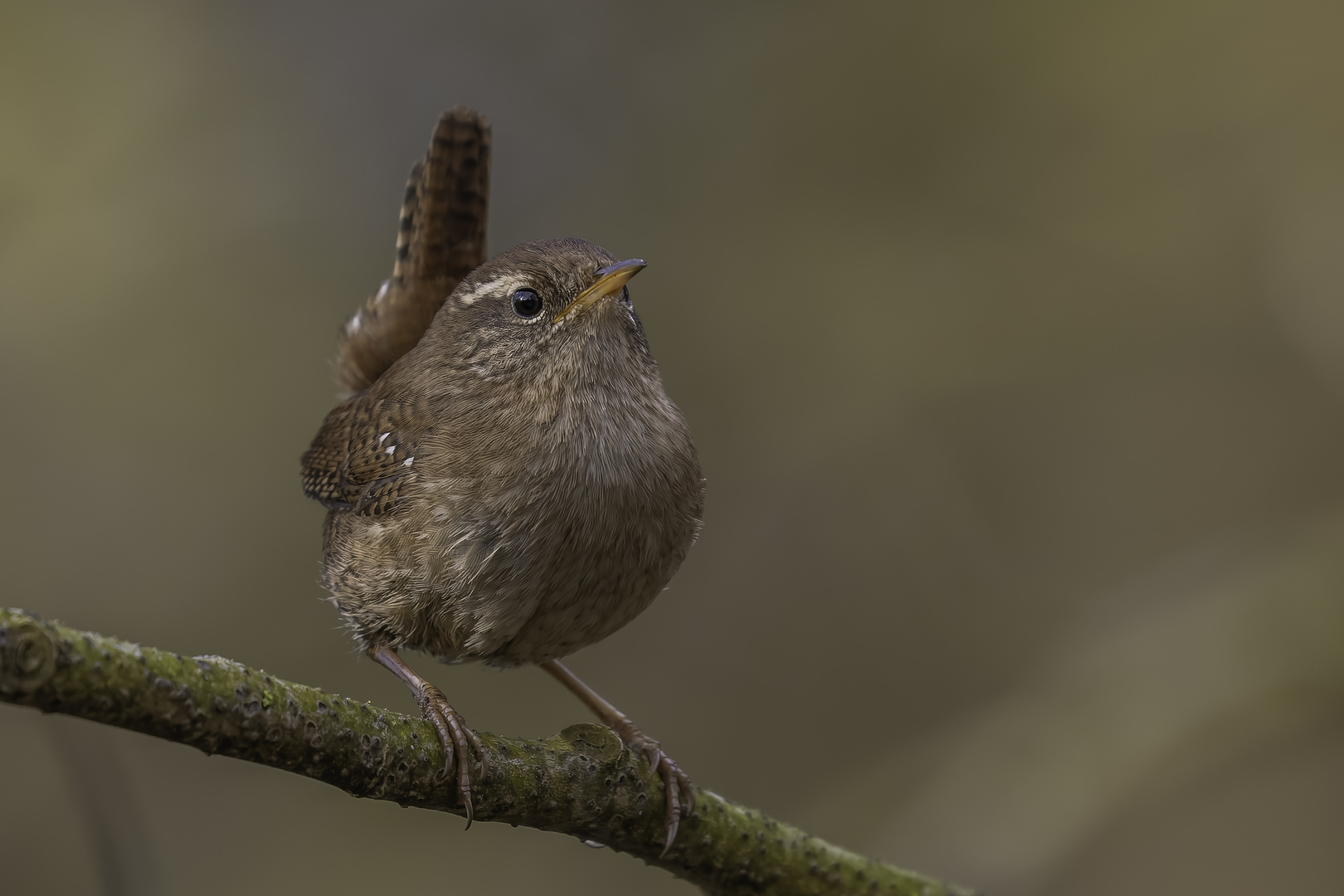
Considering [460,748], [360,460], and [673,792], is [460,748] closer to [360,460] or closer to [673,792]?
[673,792]

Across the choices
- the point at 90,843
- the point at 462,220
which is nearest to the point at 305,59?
the point at 462,220

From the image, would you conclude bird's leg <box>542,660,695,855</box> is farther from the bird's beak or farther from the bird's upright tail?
the bird's upright tail

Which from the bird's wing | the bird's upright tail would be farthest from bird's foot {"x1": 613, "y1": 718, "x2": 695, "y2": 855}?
the bird's upright tail

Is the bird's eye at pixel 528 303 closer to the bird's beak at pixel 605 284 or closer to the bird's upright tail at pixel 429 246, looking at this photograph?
the bird's beak at pixel 605 284

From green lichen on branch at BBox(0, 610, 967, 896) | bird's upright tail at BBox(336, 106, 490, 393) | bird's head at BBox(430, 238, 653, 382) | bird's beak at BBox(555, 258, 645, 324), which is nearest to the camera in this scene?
green lichen on branch at BBox(0, 610, 967, 896)

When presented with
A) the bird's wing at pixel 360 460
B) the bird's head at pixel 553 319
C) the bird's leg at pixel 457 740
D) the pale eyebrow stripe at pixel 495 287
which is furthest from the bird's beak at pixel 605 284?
the bird's leg at pixel 457 740

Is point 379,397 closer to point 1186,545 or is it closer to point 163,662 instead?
point 163,662
